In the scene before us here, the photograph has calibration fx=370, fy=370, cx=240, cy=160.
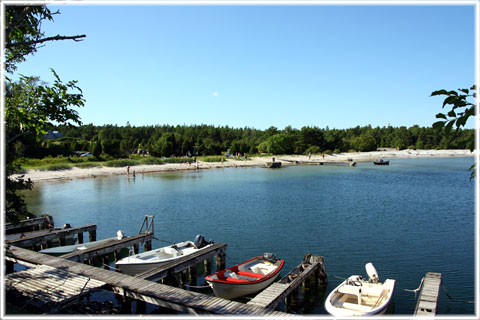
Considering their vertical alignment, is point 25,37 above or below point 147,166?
above

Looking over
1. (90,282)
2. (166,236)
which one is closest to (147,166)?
(166,236)

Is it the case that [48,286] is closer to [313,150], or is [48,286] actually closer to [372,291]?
[372,291]

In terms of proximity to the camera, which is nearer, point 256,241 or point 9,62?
point 9,62

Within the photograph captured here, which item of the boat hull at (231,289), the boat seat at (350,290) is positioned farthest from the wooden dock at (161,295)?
the boat seat at (350,290)

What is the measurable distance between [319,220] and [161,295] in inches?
767

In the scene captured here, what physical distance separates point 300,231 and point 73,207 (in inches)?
891

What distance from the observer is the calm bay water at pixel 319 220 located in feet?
59.2

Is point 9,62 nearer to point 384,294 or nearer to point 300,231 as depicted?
point 384,294

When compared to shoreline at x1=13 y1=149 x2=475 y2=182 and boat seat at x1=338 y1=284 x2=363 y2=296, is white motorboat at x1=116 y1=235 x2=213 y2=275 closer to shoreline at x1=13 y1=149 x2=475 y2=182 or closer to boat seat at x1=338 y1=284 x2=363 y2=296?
boat seat at x1=338 y1=284 x2=363 y2=296

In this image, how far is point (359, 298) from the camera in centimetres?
1273

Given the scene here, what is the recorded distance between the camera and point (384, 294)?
1304 centimetres

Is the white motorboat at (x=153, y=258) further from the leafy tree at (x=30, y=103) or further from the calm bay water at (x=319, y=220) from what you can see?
the leafy tree at (x=30, y=103)

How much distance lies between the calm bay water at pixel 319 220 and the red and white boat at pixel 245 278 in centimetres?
185

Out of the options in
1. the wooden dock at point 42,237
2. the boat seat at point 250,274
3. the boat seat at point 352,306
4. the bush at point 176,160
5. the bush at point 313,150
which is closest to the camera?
the boat seat at point 352,306
